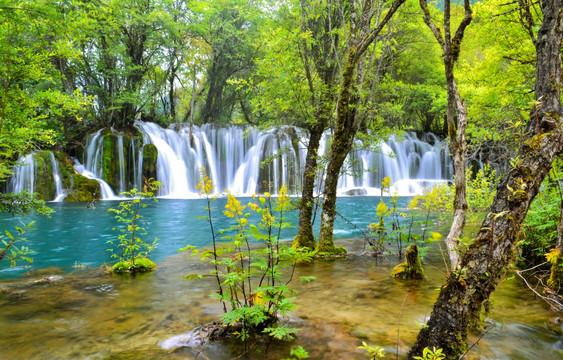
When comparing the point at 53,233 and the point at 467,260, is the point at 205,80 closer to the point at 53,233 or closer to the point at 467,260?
the point at 53,233

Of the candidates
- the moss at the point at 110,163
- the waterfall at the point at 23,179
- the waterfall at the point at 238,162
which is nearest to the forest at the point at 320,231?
the waterfall at the point at 23,179

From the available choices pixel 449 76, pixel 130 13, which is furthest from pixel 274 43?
pixel 130 13

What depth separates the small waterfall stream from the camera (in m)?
24.7

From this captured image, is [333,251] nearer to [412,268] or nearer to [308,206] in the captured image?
[308,206]

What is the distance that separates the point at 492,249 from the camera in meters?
2.15

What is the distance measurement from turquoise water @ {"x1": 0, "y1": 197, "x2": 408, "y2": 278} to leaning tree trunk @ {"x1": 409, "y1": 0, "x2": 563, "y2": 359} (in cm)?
458

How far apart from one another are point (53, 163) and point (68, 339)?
21511 millimetres

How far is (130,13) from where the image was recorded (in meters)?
24.0

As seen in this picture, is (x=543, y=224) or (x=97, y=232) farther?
(x=97, y=232)

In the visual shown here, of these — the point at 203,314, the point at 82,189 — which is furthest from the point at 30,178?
the point at 203,314

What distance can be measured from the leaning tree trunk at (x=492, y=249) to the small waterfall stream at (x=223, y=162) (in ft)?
70.1

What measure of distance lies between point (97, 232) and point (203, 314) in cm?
921

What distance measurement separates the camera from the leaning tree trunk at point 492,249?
7.09 feet

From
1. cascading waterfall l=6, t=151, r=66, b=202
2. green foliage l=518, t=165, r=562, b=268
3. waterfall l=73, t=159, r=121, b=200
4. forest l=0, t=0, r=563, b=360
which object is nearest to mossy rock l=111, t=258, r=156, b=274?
forest l=0, t=0, r=563, b=360
